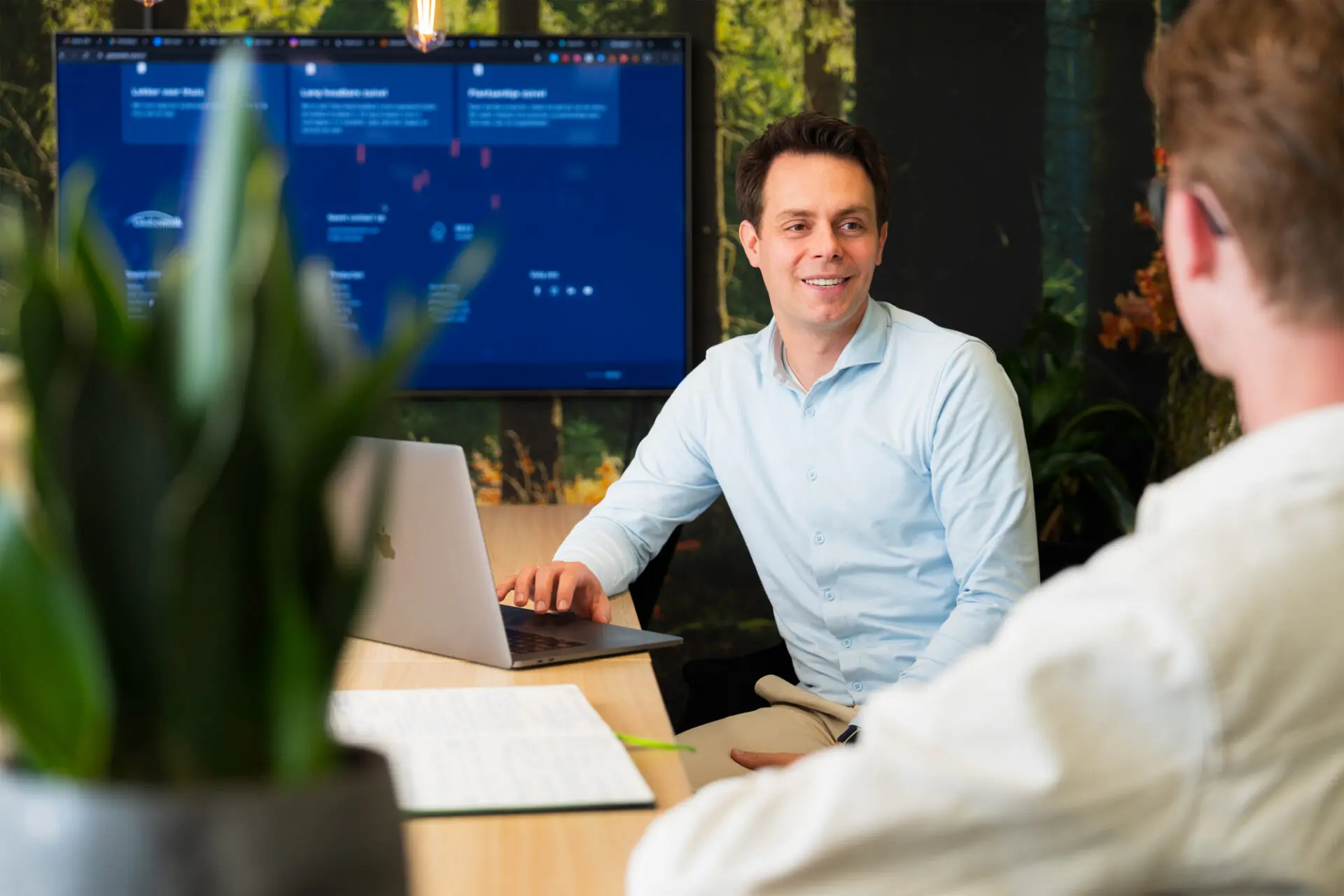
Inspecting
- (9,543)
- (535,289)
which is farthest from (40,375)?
(535,289)

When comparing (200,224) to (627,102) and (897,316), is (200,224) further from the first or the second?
(627,102)

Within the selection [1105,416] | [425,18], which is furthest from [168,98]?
[1105,416]

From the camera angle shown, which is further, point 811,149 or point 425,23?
point 425,23

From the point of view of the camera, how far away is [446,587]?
5.27 ft

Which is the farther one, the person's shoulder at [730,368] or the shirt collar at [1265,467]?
the person's shoulder at [730,368]

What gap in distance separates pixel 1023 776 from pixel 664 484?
1.86 meters

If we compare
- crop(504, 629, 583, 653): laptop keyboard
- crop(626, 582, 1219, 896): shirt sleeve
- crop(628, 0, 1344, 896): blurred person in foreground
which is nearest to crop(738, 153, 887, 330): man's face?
crop(504, 629, 583, 653): laptop keyboard

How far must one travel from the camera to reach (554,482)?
381cm

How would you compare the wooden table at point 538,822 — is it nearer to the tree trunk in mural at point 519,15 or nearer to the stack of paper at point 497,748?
the stack of paper at point 497,748

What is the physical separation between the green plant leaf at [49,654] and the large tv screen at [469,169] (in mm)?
3132

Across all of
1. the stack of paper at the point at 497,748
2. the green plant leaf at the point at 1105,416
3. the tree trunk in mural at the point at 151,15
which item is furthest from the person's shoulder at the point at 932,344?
the tree trunk in mural at the point at 151,15

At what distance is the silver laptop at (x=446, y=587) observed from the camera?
152 cm

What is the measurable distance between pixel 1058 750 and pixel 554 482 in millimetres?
3208

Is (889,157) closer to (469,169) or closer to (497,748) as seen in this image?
(469,169)
